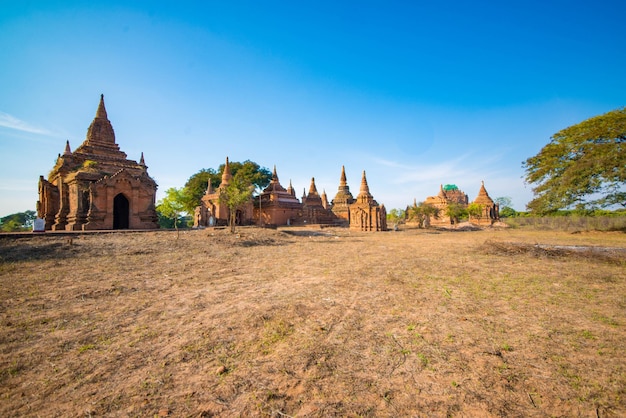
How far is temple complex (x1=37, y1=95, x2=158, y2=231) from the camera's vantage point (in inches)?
677

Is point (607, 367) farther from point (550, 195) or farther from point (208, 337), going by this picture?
point (550, 195)

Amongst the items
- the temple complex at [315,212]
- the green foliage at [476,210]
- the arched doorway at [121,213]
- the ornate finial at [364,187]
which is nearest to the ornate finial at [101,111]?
the arched doorway at [121,213]

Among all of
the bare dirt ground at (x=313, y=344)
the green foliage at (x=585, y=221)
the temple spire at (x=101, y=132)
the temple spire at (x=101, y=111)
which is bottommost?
the bare dirt ground at (x=313, y=344)

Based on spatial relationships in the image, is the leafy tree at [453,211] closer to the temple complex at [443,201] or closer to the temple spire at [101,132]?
the temple complex at [443,201]

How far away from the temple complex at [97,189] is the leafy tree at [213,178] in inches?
737

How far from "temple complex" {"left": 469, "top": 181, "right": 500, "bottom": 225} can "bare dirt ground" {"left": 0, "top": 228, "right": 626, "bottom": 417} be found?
38.5m

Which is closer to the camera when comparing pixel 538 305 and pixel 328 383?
pixel 328 383

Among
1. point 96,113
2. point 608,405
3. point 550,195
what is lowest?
point 608,405

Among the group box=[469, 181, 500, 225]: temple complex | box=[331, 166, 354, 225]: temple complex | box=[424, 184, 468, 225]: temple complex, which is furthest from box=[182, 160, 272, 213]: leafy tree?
box=[469, 181, 500, 225]: temple complex

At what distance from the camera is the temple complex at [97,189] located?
17188mm

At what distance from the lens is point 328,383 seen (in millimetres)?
2738

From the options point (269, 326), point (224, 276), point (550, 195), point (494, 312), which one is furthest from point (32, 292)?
point (550, 195)

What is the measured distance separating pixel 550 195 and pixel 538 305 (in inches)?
794

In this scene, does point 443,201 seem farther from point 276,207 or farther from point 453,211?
point 276,207
